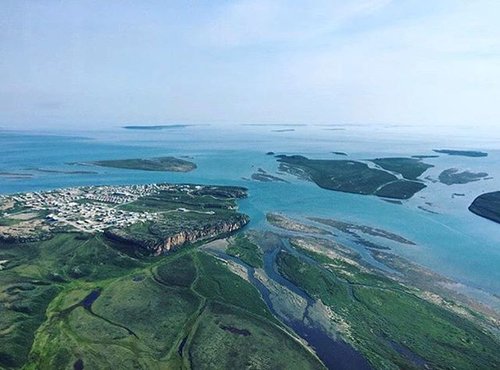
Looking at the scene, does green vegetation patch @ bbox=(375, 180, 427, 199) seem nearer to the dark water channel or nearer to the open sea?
the open sea

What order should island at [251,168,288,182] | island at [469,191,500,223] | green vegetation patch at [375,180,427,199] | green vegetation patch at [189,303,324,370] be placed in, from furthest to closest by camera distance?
1. island at [251,168,288,182]
2. green vegetation patch at [375,180,427,199]
3. island at [469,191,500,223]
4. green vegetation patch at [189,303,324,370]

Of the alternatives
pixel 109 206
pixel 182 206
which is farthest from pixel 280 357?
pixel 109 206

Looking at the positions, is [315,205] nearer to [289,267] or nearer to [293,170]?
[289,267]

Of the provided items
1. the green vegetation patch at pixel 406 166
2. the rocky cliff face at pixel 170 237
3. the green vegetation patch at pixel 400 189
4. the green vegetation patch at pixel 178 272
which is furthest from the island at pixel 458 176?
the green vegetation patch at pixel 178 272

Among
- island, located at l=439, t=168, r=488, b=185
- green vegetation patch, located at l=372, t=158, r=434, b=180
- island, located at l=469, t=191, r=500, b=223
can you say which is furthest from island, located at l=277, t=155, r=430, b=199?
island, located at l=469, t=191, r=500, b=223

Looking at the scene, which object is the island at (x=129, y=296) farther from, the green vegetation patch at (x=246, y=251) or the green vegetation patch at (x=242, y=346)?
the green vegetation patch at (x=246, y=251)

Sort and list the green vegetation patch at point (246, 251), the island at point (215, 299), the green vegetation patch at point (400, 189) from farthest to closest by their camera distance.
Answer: the green vegetation patch at point (400, 189) → the green vegetation patch at point (246, 251) → the island at point (215, 299)

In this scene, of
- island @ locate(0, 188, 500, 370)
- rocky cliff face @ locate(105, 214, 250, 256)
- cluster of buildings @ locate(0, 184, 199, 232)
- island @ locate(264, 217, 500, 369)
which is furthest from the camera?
cluster of buildings @ locate(0, 184, 199, 232)

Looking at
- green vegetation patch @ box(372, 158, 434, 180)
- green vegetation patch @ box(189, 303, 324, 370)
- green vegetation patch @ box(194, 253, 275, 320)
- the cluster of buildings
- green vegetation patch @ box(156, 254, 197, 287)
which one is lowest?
green vegetation patch @ box(189, 303, 324, 370)
